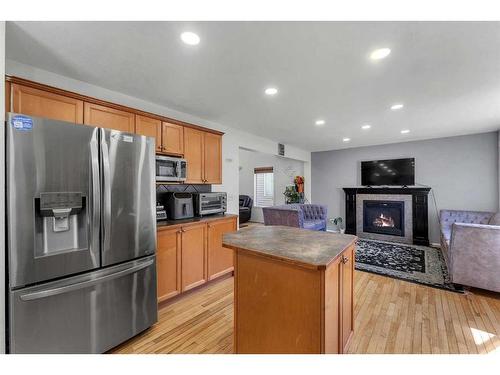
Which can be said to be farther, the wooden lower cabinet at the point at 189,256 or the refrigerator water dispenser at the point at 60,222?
the wooden lower cabinet at the point at 189,256

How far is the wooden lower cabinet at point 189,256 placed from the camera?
2.40 meters

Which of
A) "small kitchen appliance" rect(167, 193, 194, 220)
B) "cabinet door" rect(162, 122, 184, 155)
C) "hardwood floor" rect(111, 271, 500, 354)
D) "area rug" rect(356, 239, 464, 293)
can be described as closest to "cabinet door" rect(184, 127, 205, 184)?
"cabinet door" rect(162, 122, 184, 155)

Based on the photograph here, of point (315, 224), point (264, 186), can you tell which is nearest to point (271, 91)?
point (315, 224)

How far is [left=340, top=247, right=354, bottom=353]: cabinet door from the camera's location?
5.18ft

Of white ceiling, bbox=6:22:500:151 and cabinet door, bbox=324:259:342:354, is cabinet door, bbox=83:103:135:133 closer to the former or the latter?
white ceiling, bbox=6:22:500:151

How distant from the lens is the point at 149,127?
2.50 m

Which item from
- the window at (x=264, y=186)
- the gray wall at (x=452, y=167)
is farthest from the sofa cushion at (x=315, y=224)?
the window at (x=264, y=186)

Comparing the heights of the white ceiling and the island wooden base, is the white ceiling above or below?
above

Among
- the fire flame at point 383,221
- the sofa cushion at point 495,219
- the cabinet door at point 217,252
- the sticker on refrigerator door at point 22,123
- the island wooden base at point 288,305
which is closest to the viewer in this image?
the island wooden base at point 288,305

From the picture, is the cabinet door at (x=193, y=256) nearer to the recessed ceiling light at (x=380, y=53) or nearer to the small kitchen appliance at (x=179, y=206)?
the small kitchen appliance at (x=179, y=206)

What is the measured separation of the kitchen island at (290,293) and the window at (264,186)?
6134 millimetres

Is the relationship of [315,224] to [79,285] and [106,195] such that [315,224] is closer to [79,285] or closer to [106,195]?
[106,195]

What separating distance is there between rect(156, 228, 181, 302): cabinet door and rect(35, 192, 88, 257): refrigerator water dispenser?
0.78m
